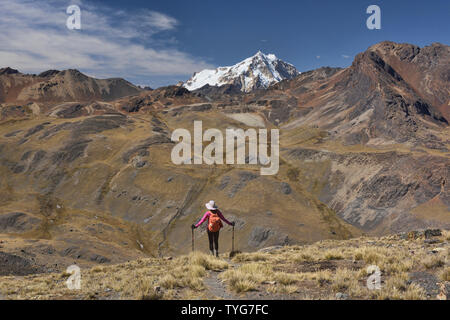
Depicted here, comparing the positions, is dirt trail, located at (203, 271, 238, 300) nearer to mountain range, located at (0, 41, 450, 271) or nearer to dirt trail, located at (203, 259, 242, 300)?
dirt trail, located at (203, 259, 242, 300)

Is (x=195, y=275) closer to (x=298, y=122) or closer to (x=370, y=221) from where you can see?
(x=370, y=221)

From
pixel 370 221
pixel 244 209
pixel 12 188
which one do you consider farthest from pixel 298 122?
pixel 12 188

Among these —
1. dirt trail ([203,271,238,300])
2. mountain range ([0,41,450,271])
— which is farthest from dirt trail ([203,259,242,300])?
mountain range ([0,41,450,271])

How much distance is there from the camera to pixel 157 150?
320ft

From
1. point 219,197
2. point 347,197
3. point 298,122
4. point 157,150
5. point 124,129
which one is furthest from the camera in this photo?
point 298,122

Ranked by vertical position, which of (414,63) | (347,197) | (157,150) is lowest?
(347,197)

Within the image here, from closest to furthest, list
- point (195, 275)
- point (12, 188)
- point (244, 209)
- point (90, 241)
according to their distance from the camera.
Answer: point (195, 275) → point (90, 241) → point (244, 209) → point (12, 188)

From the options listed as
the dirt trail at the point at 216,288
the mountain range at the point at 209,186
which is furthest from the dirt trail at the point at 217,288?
the mountain range at the point at 209,186

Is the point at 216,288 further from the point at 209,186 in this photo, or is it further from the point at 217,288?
the point at 209,186

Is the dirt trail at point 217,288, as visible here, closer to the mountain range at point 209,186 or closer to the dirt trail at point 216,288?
the dirt trail at point 216,288

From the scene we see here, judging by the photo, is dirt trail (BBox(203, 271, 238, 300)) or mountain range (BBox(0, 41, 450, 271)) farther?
mountain range (BBox(0, 41, 450, 271))

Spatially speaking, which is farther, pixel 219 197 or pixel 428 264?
pixel 219 197

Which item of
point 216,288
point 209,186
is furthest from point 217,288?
point 209,186

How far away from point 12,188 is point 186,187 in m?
49.7
